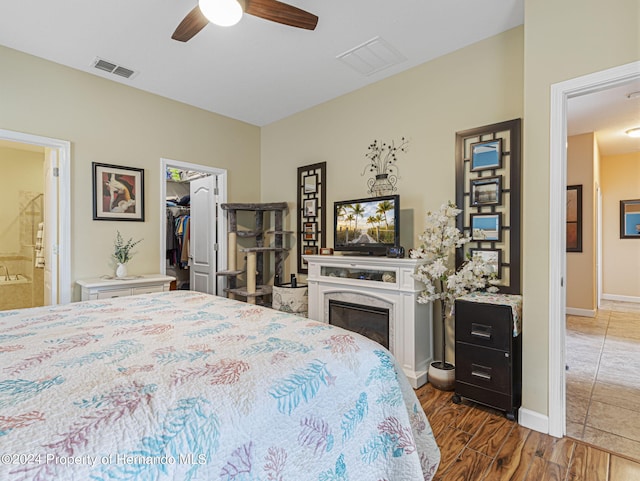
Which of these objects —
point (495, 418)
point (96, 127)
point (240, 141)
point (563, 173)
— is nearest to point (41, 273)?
point (96, 127)

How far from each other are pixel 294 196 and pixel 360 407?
136 inches

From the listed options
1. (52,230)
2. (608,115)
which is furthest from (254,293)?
(608,115)

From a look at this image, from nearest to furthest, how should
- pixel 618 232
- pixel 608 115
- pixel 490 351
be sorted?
1. pixel 490 351
2. pixel 608 115
3. pixel 618 232

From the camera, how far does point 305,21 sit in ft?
6.71

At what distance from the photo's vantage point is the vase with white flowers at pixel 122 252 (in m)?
3.33

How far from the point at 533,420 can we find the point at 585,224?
14.2 ft

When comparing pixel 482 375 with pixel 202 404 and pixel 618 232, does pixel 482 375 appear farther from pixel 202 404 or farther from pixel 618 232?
pixel 618 232

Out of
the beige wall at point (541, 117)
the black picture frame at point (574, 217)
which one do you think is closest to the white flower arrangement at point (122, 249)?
the beige wall at point (541, 117)

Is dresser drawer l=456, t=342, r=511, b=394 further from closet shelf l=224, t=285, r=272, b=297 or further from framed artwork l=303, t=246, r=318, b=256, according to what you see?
closet shelf l=224, t=285, r=272, b=297

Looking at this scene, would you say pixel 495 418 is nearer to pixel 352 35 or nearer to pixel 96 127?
pixel 352 35

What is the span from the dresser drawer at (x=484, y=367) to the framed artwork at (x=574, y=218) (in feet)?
13.5

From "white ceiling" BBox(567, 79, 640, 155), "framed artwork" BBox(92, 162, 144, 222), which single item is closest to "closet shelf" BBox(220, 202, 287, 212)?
"framed artwork" BBox(92, 162, 144, 222)

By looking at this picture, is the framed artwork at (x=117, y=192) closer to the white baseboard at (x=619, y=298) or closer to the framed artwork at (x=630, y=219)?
the framed artwork at (x=630, y=219)

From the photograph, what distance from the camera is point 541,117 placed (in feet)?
6.88
